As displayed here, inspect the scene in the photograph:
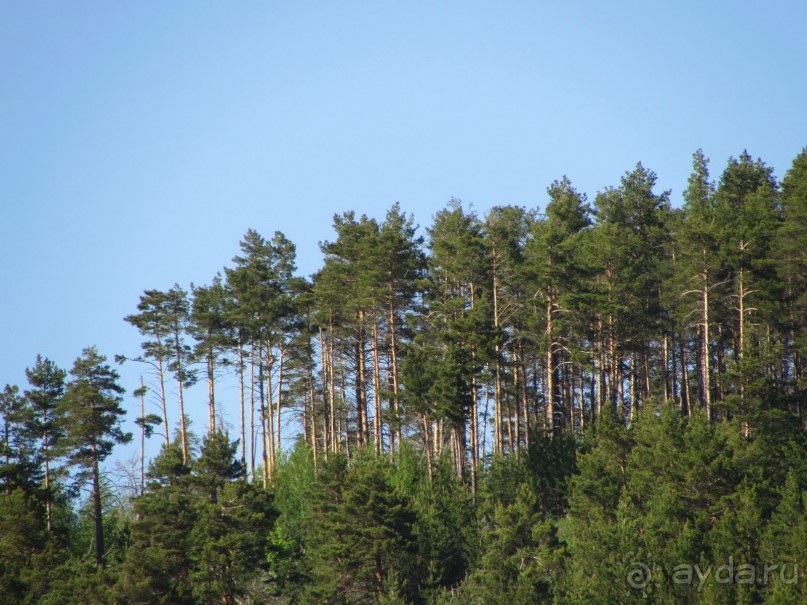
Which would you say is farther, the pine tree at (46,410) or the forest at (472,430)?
the pine tree at (46,410)

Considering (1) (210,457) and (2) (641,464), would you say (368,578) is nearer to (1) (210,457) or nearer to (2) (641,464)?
(1) (210,457)

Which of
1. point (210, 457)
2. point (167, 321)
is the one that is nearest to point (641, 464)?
point (210, 457)

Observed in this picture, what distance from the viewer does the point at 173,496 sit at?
174 ft

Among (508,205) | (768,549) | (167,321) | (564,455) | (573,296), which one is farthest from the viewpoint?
(508,205)

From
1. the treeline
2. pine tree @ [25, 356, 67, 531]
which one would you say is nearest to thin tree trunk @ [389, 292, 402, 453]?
the treeline

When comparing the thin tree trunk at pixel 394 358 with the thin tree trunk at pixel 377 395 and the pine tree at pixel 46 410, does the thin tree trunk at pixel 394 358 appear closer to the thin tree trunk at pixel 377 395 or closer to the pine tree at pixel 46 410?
the thin tree trunk at pixel 377 395

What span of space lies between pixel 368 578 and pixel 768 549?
17.5m

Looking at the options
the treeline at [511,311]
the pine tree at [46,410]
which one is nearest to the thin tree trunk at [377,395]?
the treeline at [511,311]

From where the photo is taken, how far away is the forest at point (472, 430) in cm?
4738

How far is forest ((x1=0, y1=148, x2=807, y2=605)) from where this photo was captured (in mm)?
47375

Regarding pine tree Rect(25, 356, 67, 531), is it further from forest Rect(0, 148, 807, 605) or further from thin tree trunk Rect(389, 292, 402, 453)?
thin tree trunk Rect(389, 292, 402, 453)

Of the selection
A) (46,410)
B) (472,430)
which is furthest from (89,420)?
(472,430)

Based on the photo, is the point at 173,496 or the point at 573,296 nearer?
the point at 173,496

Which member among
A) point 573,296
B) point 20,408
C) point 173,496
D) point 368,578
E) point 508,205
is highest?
point 508,205
